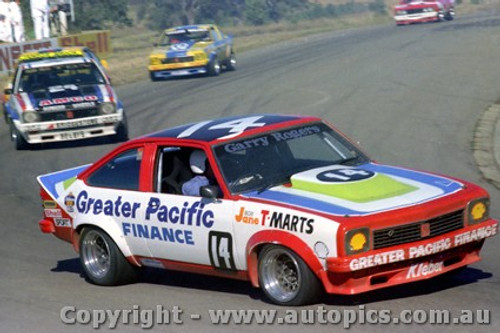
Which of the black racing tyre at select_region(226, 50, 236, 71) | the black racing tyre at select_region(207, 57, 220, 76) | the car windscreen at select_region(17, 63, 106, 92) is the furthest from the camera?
the black racing tyre at select_region(226, 50, 236, 71)

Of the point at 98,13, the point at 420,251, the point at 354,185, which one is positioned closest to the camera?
the point at 420,251

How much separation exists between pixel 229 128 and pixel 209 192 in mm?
884

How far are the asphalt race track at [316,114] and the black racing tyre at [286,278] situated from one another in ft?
0.60

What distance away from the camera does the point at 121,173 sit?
8641 millimetres

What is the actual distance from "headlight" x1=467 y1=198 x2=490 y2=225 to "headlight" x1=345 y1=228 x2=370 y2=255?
99 cm

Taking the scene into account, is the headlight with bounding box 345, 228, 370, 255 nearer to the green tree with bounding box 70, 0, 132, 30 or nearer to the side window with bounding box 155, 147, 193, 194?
the side window with bounding box 155, 147, 193, 194

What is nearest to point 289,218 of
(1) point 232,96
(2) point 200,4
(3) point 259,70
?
(1) point 232,96

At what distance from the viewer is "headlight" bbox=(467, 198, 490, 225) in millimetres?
7531

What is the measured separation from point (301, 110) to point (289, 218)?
46.8 ft

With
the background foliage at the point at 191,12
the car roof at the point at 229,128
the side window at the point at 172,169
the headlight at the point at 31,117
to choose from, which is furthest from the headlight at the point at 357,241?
the background foliage at the point at 191,12

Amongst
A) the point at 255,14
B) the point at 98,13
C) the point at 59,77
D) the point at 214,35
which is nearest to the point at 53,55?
the point at 59,77

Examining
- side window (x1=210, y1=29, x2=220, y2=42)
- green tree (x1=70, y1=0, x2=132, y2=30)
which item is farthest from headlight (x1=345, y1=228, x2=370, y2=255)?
green tree (x1=70, y1=0, x2=132, y2=30)

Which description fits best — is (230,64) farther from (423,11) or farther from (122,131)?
(423,11)

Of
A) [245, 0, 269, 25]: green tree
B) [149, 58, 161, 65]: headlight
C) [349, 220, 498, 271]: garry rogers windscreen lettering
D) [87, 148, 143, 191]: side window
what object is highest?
[87, 148, 143, 191]: side window
